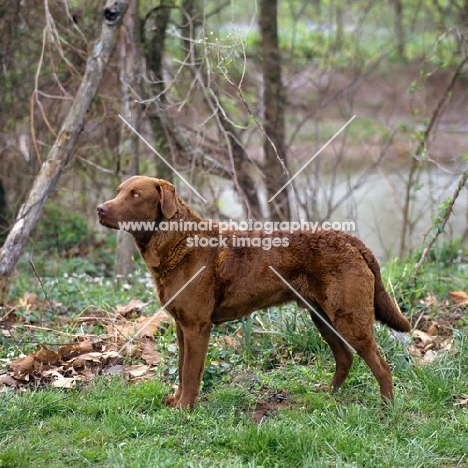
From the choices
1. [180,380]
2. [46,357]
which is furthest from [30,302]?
[180,380]

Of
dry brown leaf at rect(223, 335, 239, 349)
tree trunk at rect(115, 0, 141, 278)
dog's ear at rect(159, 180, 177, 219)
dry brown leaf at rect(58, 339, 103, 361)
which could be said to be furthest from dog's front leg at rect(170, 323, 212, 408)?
tree trunk at rect(115, 0, 141, 278)

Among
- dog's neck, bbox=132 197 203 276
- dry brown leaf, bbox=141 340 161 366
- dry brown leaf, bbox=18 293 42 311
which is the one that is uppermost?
dog's neck, bbox=132 197 203 276

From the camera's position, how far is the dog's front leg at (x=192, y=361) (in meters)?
4.79

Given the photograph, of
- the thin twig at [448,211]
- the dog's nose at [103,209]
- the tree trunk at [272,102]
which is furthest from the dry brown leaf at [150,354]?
the tree trunk at [272,102]

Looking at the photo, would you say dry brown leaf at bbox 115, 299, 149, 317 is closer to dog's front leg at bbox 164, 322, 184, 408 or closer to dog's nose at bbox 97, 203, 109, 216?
dog's front leg at bbox 164, 322, 184, 408

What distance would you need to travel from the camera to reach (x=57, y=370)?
5359 millimetres

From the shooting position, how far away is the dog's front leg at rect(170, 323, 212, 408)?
4789 millimetres

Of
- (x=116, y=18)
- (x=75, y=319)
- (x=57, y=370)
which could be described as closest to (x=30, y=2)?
(x=116, y=18)

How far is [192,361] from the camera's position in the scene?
4.80 meters

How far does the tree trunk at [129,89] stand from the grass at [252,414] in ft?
7.67

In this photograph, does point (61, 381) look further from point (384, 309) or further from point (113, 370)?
point (384, 309)

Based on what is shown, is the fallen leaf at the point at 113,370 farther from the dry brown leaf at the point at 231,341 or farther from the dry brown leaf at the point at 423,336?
the dry brown leaf at the point at 423,336

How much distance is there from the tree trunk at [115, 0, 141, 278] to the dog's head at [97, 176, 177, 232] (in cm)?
332

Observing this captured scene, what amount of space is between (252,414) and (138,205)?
5.37 feet
